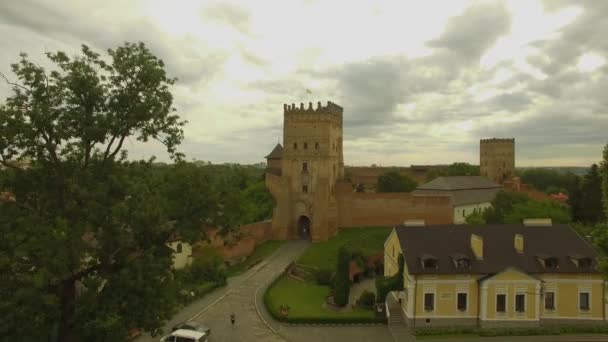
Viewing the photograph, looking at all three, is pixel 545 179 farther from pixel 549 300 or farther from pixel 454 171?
pixel 549 300

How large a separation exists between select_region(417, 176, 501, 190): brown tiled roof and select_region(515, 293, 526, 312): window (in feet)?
111

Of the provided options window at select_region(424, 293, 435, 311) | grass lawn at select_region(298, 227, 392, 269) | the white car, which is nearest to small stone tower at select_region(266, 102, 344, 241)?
grass lawn at select_region(298, 227, 392, 269)

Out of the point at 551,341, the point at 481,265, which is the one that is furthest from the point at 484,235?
the point at 551,341

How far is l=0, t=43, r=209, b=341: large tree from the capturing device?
12.1 m

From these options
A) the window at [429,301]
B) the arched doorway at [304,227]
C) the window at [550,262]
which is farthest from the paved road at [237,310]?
the window at [550,262]

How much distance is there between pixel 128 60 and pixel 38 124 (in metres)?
3.05

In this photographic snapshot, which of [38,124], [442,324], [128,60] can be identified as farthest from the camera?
[442,324]

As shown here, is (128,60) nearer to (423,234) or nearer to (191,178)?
(191,178)

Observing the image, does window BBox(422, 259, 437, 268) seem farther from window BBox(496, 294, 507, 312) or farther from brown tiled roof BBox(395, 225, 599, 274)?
window BBox(496, 294, 507, 312)

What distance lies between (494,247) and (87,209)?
23.7m

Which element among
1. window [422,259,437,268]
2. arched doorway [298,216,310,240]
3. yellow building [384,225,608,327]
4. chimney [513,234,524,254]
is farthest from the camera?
arched doorway [298,216,310,240]

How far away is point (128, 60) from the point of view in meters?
13.6

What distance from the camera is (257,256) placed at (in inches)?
1738

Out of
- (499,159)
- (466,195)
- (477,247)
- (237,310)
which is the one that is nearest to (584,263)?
(477,247)
